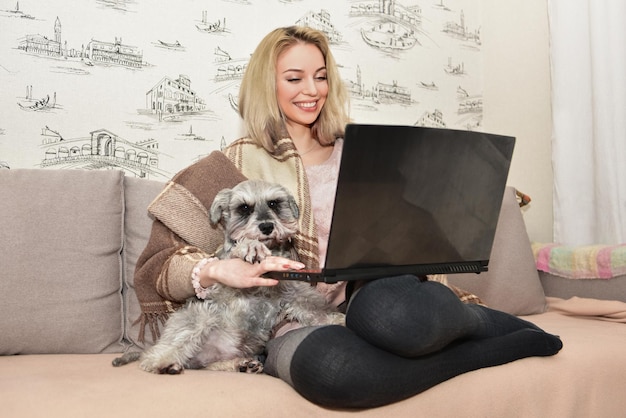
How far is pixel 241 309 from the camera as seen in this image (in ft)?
5.99

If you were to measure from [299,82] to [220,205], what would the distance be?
2.24 ft

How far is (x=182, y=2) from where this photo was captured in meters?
2.66

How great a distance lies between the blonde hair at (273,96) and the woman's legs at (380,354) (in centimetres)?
85

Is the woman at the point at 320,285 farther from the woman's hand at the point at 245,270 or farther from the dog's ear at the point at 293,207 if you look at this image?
the dog's ear at the point at 293,207

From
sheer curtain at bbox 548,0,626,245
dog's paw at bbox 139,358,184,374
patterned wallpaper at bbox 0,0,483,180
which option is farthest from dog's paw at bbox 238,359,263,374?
sheer curtain at bbox 548,0,626,245

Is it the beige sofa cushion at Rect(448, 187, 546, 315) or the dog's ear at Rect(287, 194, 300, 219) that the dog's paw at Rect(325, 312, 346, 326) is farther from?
the beige sofa cushion at Rect(448, 187, 546, 315)

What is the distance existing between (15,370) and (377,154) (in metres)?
1.10

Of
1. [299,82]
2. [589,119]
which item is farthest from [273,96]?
[589,119]

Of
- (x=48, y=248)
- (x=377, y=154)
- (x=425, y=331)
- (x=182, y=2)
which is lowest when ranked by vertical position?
(x=425, y=331)

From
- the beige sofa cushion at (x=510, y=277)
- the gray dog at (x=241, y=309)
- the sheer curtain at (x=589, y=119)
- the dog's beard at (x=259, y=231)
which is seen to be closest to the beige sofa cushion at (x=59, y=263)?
the gray dog at (x=241, y=309)

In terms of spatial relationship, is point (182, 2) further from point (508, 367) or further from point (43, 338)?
point (508, 367)

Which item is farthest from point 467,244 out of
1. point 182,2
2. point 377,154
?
point 182,2

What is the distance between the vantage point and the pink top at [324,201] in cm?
216

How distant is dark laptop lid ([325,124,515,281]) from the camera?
56.4 inches
